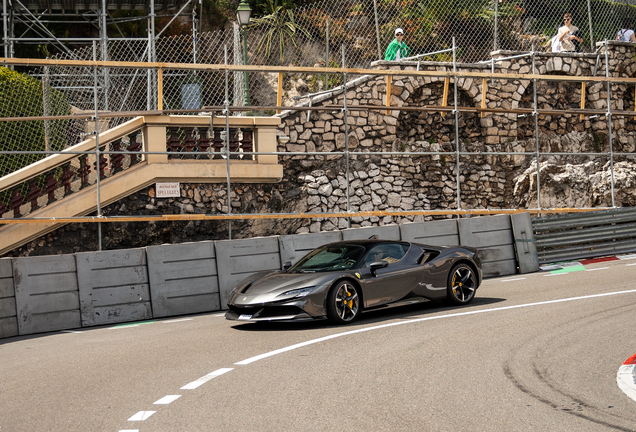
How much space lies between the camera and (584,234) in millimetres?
16391

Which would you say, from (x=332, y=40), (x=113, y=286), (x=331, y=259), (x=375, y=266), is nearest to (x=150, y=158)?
(x=113, y=286)

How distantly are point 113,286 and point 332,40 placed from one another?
48.4 feet

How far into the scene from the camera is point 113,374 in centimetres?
754

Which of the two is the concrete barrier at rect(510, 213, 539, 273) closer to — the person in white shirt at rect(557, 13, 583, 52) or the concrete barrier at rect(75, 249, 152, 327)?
the concrete barrier at rect(75, 249, 152, 327)

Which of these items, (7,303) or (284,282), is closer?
(284,282)

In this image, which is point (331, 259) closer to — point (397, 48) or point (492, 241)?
point (492, 241)

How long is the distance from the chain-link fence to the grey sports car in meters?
10.5

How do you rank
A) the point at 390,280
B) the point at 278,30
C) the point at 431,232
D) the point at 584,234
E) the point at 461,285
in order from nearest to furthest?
1. the point at 390,280
2. the point at 461,285
3. the point at 431,232
4. the point at 584,234
5. the point at 278,30

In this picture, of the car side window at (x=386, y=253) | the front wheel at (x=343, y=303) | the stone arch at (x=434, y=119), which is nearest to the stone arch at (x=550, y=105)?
the stone arch at (x=434, y=119)

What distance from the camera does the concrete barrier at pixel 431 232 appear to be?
14.7 metres

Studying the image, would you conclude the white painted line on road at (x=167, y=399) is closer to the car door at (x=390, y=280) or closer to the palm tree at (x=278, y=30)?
the car door at (x=390, y=280)

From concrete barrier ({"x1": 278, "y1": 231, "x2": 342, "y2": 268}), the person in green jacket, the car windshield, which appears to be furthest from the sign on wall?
the person in green jacket

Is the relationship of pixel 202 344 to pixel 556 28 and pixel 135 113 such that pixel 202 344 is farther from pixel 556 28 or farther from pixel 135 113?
pixel 556 28

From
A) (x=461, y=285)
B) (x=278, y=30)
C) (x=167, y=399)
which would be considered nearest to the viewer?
(x=167, y=399)
